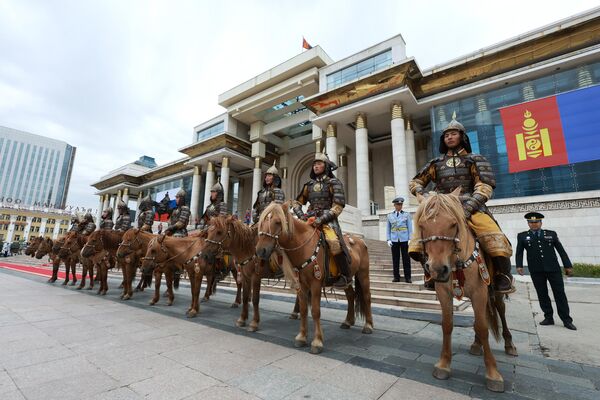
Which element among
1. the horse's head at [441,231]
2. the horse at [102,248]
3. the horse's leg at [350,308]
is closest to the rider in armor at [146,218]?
the horse at [102,248]

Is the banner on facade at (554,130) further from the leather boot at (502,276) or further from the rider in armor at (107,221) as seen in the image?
the rider in armor at (107,221)

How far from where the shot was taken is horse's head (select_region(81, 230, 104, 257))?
862 cm

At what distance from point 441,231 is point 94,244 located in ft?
33.7

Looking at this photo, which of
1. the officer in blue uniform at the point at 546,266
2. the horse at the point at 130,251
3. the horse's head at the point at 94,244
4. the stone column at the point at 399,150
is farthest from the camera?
the stone column at the point at 399,150

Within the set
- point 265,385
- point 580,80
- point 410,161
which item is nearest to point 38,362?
point 265,385

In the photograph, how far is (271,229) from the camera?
152 inches

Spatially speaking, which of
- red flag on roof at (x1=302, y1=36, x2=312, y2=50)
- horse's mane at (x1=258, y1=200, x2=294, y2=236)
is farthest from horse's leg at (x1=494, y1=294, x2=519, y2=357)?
red flag on roof at (x1=302, y1=36, x2=312, y2=50)

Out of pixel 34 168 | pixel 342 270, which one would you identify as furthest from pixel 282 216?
pixel 34 168

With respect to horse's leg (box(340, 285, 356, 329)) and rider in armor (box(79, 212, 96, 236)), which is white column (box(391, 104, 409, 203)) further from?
rider in armor (box(79, 212, 96, 236))

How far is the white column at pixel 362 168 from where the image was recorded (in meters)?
21.5

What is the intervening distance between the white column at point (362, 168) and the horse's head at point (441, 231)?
1829cm

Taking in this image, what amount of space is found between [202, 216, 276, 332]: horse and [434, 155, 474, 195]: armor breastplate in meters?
3.43

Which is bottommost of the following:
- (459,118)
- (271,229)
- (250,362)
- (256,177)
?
(250,362)

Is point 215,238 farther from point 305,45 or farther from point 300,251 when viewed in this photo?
point 305,45
